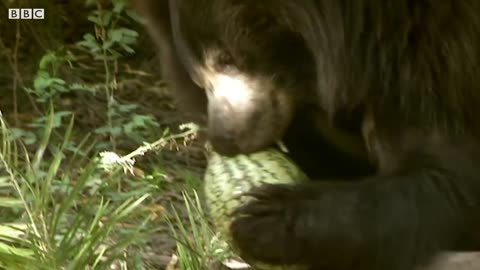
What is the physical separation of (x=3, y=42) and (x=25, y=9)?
19cm

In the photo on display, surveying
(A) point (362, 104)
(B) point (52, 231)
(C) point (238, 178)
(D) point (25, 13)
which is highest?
(D) point (25, 13)

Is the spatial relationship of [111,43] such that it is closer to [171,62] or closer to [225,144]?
[171,62]

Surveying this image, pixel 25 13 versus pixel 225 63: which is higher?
pixel 25 13

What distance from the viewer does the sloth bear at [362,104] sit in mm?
2135

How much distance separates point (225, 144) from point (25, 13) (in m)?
2.40

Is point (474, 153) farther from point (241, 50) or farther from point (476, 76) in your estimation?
point (241, 50)

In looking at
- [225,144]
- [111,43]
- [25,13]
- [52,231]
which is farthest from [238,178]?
[25,13]

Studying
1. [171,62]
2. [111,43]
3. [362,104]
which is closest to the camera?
[362,104]

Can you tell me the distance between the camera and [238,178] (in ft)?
7.52

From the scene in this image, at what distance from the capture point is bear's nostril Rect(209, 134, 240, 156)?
7.45ft

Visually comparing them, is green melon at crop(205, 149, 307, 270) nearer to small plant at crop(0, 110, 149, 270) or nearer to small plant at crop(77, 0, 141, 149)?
small plant at crop(0, 110, 149, 270)

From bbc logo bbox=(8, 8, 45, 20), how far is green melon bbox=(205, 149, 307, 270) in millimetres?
2265

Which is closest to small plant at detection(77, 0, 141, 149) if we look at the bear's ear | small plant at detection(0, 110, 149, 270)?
small plant at detection(0, 110, 149, 270)

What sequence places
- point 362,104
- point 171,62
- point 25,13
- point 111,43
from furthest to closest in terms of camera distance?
point 25,13 → point 111,43 → point 171,62 → point 362,104
